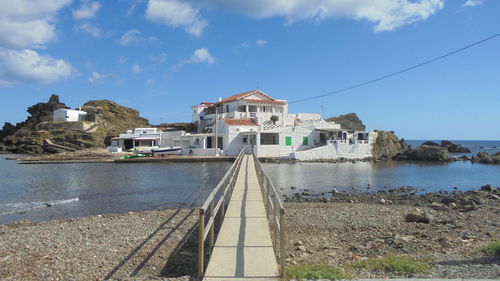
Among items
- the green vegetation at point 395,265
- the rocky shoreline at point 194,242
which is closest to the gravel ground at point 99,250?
the rocky shoreline at point 194,242

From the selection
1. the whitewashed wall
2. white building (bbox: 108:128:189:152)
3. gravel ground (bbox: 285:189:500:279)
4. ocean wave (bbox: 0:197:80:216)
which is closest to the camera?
gravel ground (bbox: 285:189:500:279)

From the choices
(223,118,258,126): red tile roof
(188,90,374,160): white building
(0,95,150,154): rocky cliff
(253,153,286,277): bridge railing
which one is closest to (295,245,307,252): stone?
(253,153,286,277): bridge railing

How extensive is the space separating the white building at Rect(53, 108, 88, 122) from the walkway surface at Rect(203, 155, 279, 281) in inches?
3077

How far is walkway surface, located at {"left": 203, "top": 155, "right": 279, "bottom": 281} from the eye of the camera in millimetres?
5672

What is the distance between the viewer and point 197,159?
45.9 metres

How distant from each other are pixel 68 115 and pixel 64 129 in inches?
207

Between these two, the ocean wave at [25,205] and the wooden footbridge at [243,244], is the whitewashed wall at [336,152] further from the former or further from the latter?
the wooden footbridge at [243,244]

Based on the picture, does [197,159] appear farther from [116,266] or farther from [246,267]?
[246,267]

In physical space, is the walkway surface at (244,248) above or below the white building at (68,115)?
below

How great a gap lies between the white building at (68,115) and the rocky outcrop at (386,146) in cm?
6435

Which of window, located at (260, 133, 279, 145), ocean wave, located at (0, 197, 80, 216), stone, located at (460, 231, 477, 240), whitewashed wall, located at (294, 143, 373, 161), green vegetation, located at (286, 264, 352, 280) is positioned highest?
window, located at (260, 133, 279, 145)

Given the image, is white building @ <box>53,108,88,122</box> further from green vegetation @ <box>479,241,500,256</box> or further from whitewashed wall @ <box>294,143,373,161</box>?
green vegetation @ <box>479,241,500,256</box>

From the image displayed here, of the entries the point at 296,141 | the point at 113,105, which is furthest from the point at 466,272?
the point at 113,105

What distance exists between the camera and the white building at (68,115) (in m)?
78.2
